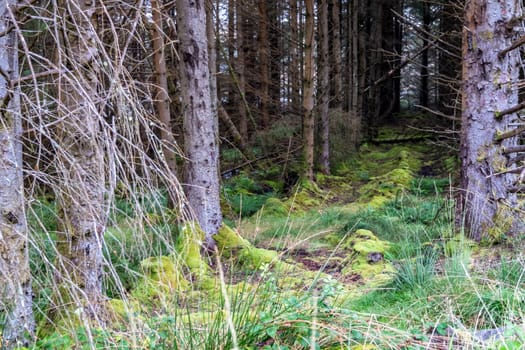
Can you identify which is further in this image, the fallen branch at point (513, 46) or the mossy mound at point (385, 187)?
the mossy mound at point (385, 187)

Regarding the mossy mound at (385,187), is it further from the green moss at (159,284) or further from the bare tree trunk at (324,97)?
the green moss at (159,284)

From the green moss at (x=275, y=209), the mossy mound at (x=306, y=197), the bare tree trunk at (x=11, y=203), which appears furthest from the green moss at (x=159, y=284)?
the mossy mound at (x=306, y=197)

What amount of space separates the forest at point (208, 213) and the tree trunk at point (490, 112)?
0.05 feet

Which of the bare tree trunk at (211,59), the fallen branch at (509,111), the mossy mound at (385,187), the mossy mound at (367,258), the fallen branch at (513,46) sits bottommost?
the mossy mound at (367,258)

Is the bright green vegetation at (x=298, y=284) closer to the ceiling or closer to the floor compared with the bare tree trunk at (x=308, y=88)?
closer to the floor

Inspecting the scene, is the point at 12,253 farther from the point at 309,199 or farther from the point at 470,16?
the point at 309,199

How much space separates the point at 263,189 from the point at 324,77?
3.65m

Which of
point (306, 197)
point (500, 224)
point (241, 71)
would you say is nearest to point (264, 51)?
point (241, 71)

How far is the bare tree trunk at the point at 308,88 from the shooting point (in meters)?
9.02

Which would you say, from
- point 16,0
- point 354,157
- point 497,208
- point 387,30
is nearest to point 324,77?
point 354,157

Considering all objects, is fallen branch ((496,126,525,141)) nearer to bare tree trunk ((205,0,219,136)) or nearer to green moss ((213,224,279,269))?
green moss ((213,224,279,269))

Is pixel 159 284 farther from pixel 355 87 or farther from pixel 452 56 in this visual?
pixel 355 87

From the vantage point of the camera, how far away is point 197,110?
196 inches

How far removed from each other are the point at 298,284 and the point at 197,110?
254 centimetres
